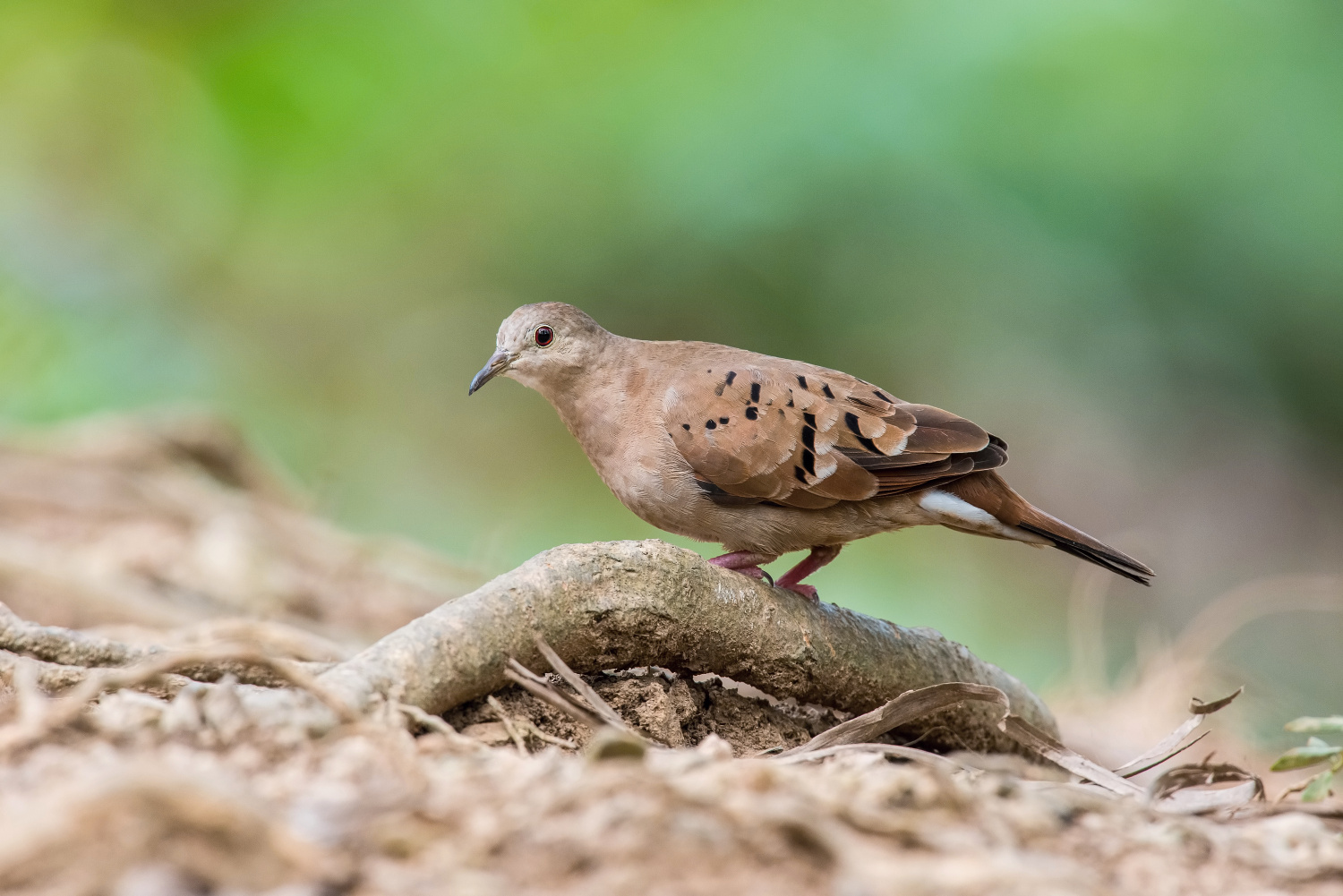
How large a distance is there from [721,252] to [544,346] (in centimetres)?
527

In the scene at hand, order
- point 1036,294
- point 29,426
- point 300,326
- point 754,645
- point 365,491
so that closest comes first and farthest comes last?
point 754,645
point 29,426
point 1036,294
point 365,491
point 300,326

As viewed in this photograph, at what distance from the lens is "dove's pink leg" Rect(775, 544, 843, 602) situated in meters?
3.33

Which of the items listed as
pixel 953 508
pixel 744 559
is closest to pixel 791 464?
pixel 744 559

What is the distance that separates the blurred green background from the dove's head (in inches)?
125

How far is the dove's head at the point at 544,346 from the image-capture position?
4.06 m

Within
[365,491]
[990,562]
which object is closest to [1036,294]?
[990,562]

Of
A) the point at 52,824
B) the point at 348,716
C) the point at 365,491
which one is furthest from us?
the point at 365,491

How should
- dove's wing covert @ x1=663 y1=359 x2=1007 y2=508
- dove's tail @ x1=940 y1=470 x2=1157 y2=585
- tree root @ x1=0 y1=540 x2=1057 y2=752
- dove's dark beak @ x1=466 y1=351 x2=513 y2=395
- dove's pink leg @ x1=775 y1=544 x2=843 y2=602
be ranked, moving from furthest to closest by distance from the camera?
dove's dark beak @ x1=466 y1=351 x2=513 y2=395
dove's tail @ x1=940 y1=470 x2=1157 y2=585
dove's wing covert @ x1=663 y1=359 x2=1007 y2=508
dove's pink leg @ x1=775 y1=544 x2=843 y2=602
tree root @ x1=0 y1=540 x2=1057 y2=752

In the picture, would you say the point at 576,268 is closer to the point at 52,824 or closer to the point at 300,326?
the point at 300,326

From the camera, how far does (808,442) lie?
11.6 feet

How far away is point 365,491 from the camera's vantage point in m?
9.98

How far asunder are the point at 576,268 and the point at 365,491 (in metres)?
2.66

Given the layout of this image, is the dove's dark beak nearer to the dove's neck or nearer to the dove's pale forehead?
the dove's pale forehead

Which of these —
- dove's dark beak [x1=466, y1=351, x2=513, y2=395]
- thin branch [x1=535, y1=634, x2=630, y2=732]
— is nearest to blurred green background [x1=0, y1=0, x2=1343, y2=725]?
dove's dark beak [x1=466, y1=351, x2=513, y2=395]
